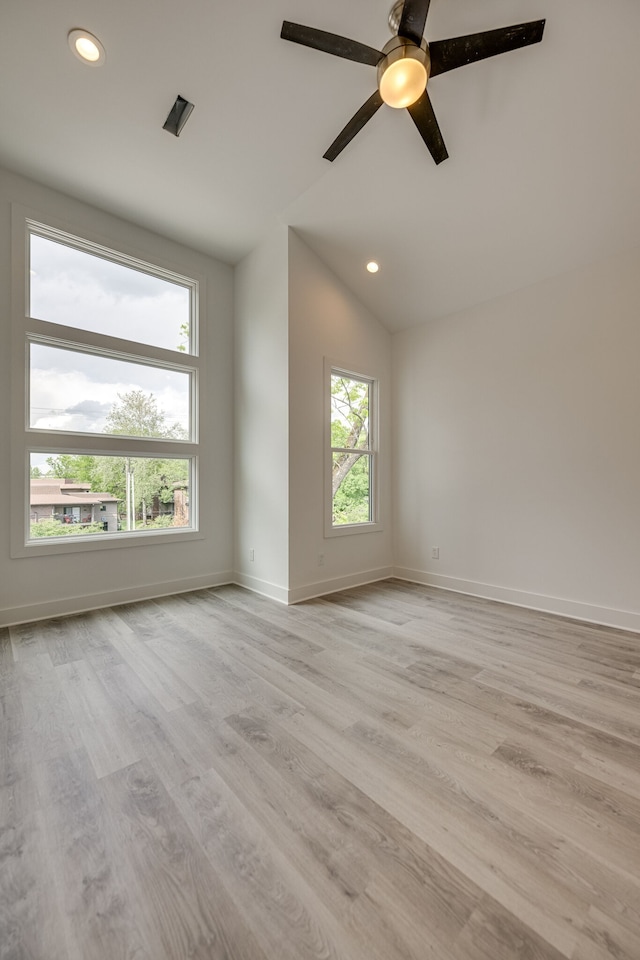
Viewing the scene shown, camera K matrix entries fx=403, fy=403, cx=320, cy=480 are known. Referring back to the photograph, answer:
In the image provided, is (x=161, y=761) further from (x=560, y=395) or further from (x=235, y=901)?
(x=560, y=395)

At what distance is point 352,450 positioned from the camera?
4.38 meters

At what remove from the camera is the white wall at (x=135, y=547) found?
10.4 feet

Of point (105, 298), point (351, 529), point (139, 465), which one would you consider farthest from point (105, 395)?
point (351, 529)

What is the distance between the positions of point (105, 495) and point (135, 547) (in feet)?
1.82

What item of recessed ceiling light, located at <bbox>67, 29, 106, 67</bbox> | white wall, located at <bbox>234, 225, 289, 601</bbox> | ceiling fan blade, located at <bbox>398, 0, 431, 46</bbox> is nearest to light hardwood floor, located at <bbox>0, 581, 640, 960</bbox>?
white wall, located at <bbox>234, 225, 289, 601</bbox>

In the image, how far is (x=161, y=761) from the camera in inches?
65.3

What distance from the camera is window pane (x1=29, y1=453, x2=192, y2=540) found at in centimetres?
337

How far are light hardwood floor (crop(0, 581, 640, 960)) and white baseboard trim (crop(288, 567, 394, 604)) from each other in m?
1.02

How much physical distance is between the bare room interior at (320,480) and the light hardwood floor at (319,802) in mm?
11

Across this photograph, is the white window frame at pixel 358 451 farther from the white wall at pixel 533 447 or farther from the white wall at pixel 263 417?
the white wall at pixel 263 417

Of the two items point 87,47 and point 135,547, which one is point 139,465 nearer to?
point 135,547

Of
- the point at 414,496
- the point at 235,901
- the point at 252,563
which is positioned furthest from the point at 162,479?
the point at 235,901

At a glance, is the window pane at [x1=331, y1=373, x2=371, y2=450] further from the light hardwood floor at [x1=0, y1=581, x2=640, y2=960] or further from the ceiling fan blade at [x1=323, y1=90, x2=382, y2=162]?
the light hardwood floor at [x1=0, y1=581, x2=640, y2=960]

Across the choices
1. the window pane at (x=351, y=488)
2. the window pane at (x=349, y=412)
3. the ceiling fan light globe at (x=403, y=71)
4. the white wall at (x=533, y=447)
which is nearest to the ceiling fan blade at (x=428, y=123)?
the ceiling fan light globe at (x=403, y=71)
